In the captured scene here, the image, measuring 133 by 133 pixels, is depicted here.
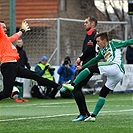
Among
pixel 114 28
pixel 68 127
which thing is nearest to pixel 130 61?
pixel 114 28

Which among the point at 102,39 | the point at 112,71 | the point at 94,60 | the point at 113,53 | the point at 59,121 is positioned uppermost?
the point at 102,39

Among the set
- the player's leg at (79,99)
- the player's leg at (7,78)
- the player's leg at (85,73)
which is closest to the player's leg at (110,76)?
the player's leg at (85,73)

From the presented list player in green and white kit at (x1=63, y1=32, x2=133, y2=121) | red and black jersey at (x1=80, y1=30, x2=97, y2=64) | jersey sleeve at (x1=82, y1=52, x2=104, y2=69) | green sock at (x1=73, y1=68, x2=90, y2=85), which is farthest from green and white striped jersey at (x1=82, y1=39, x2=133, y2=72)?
red and black jersey at (x1=80, y1=30, x2=97, y2=64)

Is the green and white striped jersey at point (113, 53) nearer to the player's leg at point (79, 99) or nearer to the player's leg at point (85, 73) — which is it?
the player's leg at point (85, 73)

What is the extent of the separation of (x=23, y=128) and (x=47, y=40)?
1341 cm

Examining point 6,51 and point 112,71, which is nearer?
point 112,71

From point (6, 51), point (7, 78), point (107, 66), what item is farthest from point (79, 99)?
point (6, 51)

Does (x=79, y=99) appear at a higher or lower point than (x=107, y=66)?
lower

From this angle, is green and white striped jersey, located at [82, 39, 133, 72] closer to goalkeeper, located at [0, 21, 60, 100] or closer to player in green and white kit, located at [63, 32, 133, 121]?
player in green and white kit, located at [63, 32, 133, 121]

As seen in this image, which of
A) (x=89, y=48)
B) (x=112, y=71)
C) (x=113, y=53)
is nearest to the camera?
(x=112, y=71)

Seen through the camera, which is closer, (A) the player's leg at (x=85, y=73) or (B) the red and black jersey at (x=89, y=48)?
(A) the player's leg at (x=85, y=73)

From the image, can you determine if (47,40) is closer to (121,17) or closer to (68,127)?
(121,17)

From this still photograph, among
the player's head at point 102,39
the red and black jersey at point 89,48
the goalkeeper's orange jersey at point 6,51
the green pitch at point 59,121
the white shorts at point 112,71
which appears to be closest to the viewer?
the green pitch at point 59,121

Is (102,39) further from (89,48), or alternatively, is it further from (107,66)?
(89,48)
